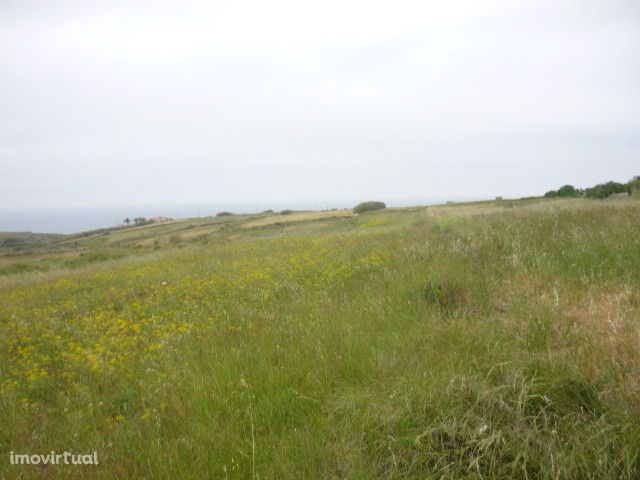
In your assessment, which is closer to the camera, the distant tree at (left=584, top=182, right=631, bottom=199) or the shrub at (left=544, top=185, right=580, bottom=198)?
the distant tree at (left=584, top=182, right=631, bottom=199)

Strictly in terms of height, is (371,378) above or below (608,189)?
below

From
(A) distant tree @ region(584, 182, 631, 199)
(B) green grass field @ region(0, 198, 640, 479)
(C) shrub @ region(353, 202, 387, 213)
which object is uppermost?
(C) shrub @ region(353, 202, 387, 213)

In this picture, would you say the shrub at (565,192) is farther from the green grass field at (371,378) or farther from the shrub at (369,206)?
the green grass field at (371,378)

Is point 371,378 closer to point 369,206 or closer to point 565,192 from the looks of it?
point 565,192

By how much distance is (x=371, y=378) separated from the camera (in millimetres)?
3305

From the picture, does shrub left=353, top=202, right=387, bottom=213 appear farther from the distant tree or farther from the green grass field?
the green grass field

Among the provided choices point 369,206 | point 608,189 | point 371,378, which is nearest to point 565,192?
point 608,189

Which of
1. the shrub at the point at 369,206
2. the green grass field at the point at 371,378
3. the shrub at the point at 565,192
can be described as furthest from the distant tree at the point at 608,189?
the shrub at the point at 369,206

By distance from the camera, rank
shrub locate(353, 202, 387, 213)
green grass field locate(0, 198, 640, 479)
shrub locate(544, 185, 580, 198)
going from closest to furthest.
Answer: green grass field locate(0, 198, 640, 479) → shrub locate(544, 185, 580, 198) → shrub locate(353, 202, 387, 213)

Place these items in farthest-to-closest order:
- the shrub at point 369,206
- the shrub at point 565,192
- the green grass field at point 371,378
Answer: the shrub at point 369,206, the shrub at point 565,192, the green grass field at point 371,378

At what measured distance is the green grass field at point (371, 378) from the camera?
2373mm

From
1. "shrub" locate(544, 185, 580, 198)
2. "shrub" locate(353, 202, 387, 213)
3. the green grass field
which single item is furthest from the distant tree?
"shrub" locate(353, 202, 387, 213)

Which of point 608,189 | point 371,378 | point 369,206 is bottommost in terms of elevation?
point 371,378

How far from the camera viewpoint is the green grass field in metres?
2.37
